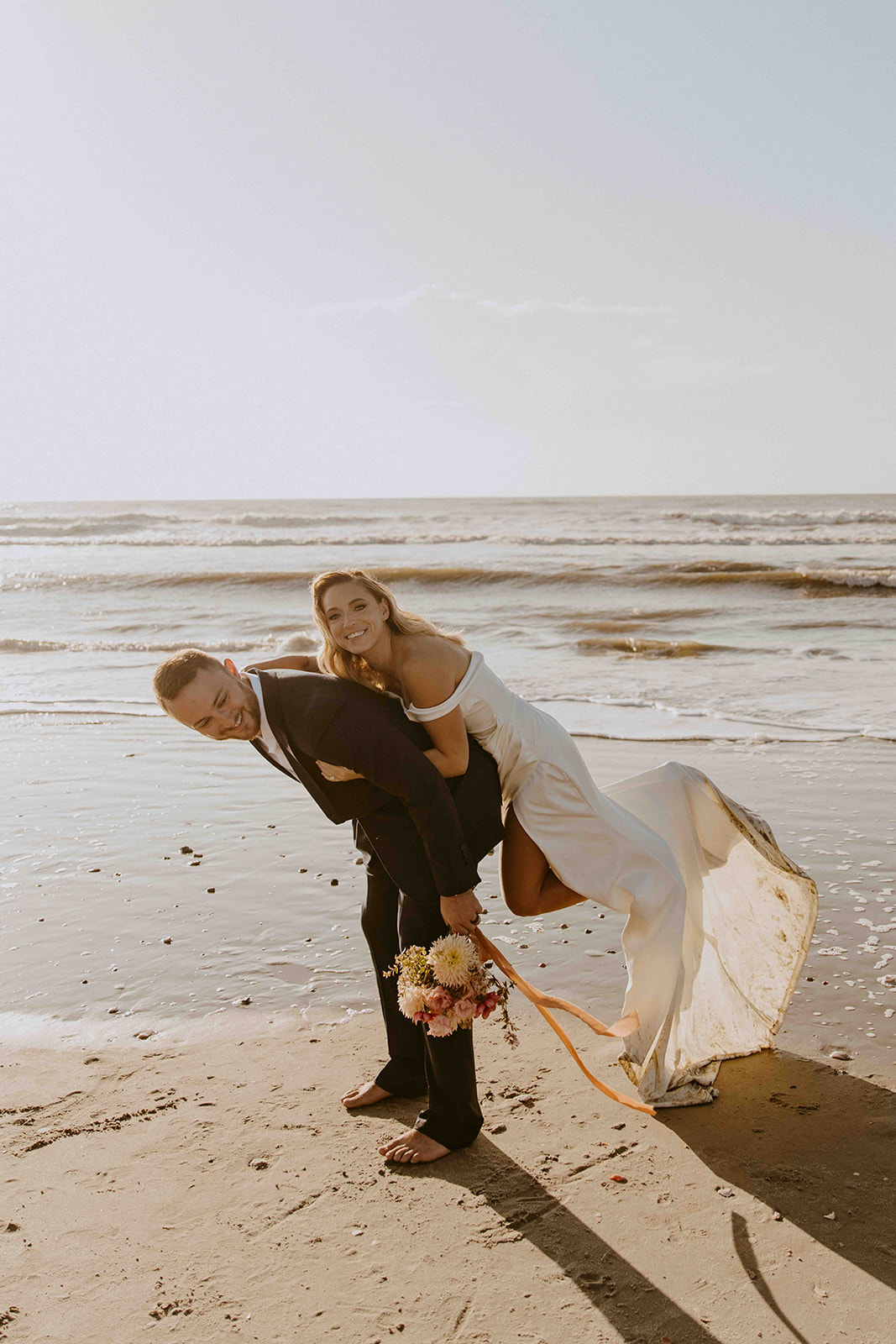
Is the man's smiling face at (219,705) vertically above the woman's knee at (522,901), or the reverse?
the man's smiling face at (219,705)

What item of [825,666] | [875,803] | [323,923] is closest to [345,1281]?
[323,923]

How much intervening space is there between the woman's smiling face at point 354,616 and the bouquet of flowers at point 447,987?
0.95 metres

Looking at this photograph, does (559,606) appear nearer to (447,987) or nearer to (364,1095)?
(364,1095)

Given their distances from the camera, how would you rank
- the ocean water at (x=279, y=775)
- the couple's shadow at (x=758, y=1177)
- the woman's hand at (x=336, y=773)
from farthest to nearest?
1. the ocean water at (x=279, y=775)
2. the woman's hand at (x=336, y=773)
3. the couple's shadow at (x=758, y=1177)

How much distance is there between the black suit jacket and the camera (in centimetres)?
267

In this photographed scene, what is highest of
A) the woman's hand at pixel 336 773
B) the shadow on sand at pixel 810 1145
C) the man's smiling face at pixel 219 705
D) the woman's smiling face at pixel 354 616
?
the woman's smiling face at pixel 354 616

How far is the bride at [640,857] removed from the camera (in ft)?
9.94

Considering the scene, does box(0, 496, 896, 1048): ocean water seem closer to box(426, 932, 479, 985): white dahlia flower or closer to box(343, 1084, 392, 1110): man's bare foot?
box(343, 1084, 392, 1110): man's bare foot

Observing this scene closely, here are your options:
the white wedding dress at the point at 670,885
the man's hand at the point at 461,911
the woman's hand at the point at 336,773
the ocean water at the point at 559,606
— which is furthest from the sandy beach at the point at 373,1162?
the ocean water at the point at 559,606

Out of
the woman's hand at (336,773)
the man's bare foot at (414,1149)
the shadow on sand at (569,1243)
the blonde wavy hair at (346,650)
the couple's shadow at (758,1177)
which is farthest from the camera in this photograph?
the blonde wavy hair at (346,650)

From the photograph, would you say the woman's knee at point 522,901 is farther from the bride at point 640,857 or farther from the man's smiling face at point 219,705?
the man's smiling face at point 219,705

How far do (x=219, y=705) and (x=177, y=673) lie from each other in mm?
145

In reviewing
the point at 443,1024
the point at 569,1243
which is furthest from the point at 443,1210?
the point at 443,1024

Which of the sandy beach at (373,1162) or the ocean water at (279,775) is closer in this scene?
the sandy beach at (373,1162)
